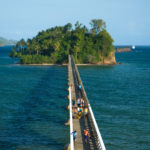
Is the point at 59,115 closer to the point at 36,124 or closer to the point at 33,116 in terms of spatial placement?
the point at 33,116

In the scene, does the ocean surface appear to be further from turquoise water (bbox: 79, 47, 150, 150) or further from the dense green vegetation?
the dense green vegetation

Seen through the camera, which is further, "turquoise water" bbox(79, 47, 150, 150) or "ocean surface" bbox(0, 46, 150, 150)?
"turquoise water" bbox(79, 47, 150, 150)

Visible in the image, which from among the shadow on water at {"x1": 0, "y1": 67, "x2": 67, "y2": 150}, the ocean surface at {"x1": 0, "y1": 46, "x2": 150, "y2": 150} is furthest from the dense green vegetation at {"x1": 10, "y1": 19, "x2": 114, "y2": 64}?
the shadow on water at {"x1": 0, "y1": 67, "x2": 67, "y2": 150}

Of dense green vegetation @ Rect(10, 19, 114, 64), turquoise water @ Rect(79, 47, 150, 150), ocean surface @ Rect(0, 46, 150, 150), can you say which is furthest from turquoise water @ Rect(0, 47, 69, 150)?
dense green vegetation @ Rect(10, 19, 114, 64)

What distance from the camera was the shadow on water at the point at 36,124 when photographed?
121 ft

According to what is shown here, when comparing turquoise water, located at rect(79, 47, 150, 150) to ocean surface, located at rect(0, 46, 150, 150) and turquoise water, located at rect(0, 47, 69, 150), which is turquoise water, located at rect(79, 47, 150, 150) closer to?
ocean surface, located at rect(0, 46, 150, 150)

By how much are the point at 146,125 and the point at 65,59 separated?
4114 inches

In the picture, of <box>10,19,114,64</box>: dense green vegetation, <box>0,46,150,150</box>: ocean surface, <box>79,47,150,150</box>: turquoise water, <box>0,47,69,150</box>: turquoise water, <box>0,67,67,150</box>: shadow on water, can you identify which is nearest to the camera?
<box>0,67,67,150</box>: shadow on water

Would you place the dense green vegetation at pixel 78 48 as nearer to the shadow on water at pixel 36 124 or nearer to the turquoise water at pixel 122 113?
the turquoise water at pixel 122 113

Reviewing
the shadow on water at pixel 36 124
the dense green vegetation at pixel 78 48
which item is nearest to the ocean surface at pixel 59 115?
the shadow on water at pixel 36 124

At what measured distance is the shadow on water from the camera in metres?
36.8

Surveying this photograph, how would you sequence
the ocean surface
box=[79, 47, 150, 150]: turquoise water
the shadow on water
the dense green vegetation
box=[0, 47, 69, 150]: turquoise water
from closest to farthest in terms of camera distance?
the shadow on water → box=[0, 47, 69, 150]: turquoise water → the ocean surface → box=[79, 47, 150, 150]: turquoise water → the dense green vegetation

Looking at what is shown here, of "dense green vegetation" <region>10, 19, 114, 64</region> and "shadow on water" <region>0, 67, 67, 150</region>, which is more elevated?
"dense green vegetation" <region>10, 19, 114, 64</region>

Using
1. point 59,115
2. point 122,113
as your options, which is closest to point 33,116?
point 59,115
